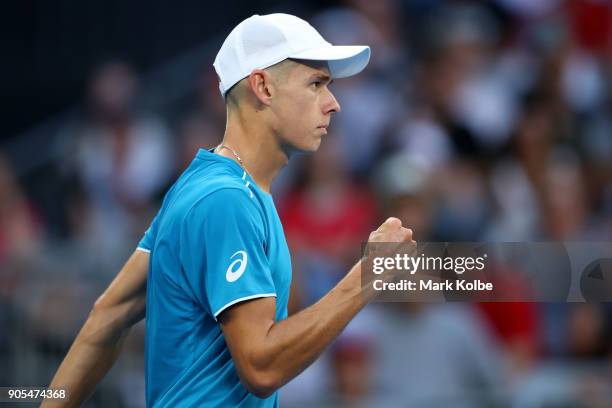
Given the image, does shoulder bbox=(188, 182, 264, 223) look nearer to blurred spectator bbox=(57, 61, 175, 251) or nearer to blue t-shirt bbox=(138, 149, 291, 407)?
blue t-shirt bbox=(138, 149, 291, 407)

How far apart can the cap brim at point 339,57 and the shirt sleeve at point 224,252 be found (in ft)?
1.63

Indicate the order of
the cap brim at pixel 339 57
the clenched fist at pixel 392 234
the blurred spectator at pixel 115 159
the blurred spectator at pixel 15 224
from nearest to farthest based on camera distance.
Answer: the clenched fist at pixel 392 234
the cap brim at pixel 339 57
the blurred spectator at pixel 15 224
the blurred spectator at pixel 115 159

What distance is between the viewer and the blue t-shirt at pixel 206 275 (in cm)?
339

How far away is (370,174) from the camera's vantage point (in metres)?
8.48

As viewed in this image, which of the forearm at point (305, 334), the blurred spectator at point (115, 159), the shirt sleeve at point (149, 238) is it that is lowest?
the forearm at point (305, 334)

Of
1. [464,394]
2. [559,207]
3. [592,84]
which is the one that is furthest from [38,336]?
[592,84]

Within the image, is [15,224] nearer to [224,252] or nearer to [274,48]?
[274,48]

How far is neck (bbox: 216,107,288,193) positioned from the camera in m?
3.75

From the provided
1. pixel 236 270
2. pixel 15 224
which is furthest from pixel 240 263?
pixel 15 224

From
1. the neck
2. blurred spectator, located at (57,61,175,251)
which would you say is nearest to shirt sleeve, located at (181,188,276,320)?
the neck

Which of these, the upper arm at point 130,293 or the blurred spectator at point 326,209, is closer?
the upper arm at point 130,293

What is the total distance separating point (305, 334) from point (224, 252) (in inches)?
12.8

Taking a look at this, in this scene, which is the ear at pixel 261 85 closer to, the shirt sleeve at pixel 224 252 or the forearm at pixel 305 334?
the shirt sleeve at pixel 224 252

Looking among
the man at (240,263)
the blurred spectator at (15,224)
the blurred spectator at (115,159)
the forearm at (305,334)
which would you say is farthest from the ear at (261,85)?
the blurred spectator at (115,159)
